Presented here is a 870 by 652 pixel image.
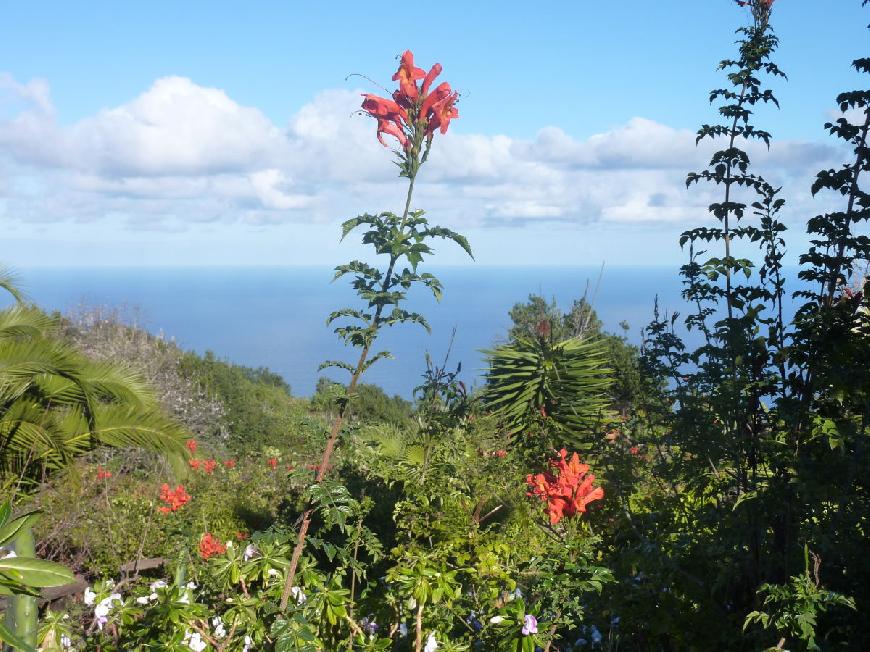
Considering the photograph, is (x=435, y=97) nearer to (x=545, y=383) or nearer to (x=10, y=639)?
(x=10, y=639)

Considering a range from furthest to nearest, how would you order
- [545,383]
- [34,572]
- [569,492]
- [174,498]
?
[545,383] < [174,498] < [569,492] < [34,572]

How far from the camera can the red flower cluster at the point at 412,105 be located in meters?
2.71

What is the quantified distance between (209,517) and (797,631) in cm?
488

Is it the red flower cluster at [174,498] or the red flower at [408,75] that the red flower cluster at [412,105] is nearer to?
the red flower at [408,75]

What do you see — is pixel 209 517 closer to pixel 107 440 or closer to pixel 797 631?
pixel 107 440

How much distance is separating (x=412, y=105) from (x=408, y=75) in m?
0.12

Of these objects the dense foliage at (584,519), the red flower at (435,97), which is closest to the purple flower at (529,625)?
the dense foliage at (584,519)

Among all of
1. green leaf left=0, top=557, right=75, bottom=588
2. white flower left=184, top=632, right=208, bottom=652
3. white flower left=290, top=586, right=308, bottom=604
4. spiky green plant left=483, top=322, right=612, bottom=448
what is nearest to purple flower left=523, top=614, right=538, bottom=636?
white flower left=290, top=586, right=308, bottom=604

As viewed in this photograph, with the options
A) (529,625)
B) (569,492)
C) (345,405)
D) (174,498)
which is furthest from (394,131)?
(174,498)

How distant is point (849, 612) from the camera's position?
9.46 ft

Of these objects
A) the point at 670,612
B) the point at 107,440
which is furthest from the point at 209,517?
the point at 670,612

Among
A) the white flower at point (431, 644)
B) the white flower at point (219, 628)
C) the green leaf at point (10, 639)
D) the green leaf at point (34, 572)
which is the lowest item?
the white flower at point (219, 628)

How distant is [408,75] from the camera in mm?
2750

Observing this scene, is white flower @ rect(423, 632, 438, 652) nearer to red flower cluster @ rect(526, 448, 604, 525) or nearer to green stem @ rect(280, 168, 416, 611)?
green stem @ rect(280, 168, 416, 611)
